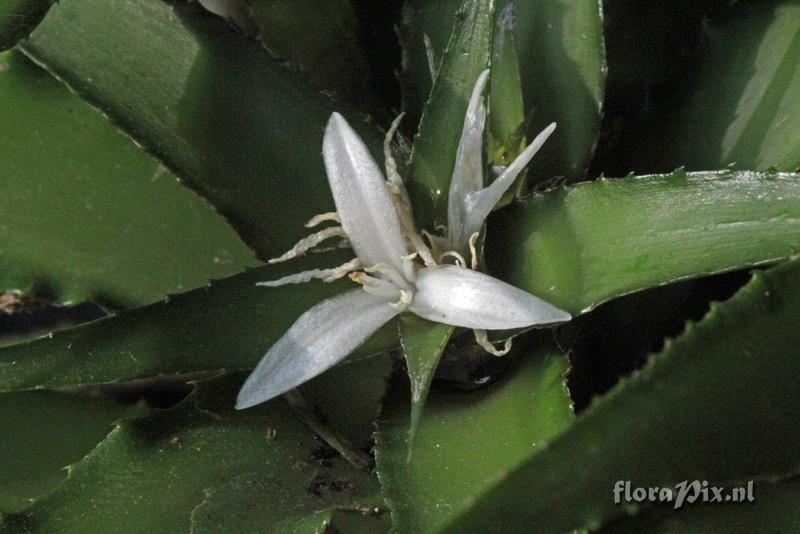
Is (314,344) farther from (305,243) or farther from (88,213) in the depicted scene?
(88,213)

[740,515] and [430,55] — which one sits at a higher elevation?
[430,55]

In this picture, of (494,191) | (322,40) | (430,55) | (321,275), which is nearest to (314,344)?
(321,275)

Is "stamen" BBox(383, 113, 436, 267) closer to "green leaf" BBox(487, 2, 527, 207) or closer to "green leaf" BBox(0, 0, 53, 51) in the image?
"green leaf" BBox(487, 2, 527, 207)

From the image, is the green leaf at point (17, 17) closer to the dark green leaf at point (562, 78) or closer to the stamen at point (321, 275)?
the stamen at point (321, 275)

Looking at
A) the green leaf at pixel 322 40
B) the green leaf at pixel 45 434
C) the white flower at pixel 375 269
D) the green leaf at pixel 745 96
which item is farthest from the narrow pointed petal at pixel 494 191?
the green leaf at pixel 45 434

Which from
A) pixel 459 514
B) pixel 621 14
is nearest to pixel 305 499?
pixel 459 514

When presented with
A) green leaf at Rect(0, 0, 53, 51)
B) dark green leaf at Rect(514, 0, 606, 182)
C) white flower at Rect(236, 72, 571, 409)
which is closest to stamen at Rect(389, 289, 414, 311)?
white flower at Rect(236, 72, 571, 409)
